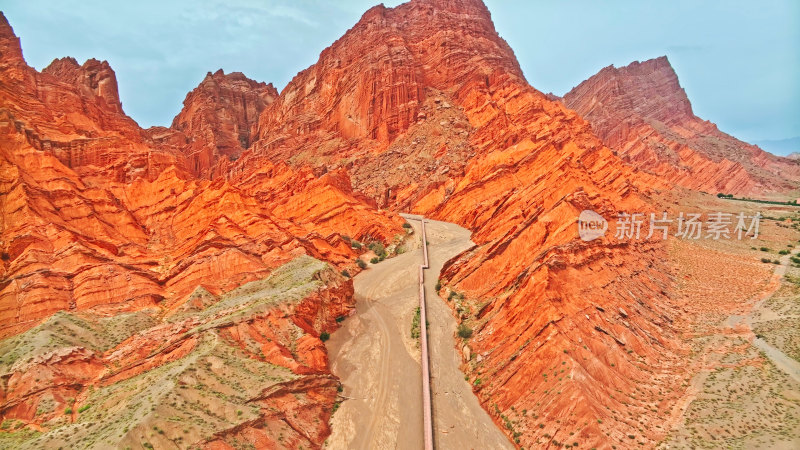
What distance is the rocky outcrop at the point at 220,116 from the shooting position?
10633 cm

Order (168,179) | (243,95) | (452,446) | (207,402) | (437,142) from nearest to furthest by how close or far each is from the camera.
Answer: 1. (207,402)
2. (452,446)
3. (168,179)
4. (437,142)
5. (243,95)

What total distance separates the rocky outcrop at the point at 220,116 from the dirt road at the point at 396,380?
3067 inches

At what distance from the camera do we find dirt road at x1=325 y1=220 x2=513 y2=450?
2138 cm

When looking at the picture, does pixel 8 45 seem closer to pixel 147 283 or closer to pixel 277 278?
pixel 147 283

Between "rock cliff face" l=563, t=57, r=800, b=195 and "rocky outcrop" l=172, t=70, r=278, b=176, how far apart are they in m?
105

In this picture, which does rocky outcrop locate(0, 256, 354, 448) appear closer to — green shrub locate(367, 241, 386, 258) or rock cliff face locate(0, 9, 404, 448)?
rock cliff face locate(0, 9, 404, 448)

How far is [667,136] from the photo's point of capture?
123m

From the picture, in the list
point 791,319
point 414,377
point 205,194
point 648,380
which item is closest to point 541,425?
point 648,380

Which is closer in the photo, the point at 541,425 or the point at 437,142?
the point at 541,425

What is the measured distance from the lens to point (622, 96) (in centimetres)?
14175

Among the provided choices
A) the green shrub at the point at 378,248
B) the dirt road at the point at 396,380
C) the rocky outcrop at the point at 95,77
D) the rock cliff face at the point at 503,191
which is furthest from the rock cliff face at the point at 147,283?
the rocky outcrop at the point at 95,77

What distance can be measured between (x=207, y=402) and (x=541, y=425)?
1537 cm

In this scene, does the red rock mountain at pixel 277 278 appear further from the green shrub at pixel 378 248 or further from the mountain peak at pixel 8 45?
the green shrub at pixel 378 248

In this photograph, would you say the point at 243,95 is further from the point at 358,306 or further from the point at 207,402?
the point at 207,402
